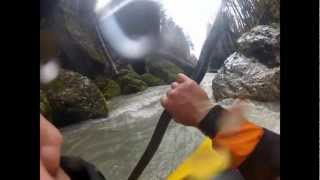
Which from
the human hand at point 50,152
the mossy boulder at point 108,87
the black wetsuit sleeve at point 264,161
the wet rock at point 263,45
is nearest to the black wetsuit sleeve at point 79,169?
the human hand at point 50,152

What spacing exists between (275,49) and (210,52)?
0.22 metres

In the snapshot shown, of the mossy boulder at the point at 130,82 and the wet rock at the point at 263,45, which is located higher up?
the mossy boulder at the point at 130,82

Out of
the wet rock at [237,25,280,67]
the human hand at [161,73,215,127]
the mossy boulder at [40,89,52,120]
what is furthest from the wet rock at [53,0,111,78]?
the wet rock at [237,25,280,67]

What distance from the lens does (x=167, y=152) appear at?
170 centimetres

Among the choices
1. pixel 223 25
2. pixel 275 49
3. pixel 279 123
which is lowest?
pixel 279 123

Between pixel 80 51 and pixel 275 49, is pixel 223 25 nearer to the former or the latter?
pixel 275 49

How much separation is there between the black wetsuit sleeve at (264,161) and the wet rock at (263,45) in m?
0.24

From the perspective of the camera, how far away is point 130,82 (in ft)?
5.68

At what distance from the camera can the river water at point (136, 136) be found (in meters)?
1.68

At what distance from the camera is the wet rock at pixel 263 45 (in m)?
1.75

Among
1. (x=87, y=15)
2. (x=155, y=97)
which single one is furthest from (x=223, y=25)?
(x=87, y=15)

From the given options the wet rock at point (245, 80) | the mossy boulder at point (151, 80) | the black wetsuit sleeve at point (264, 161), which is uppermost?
the mossy boulder at point (151, 80)

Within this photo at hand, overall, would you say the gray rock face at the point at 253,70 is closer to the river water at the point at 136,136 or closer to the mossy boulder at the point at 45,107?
the river water at the point at 136,136
